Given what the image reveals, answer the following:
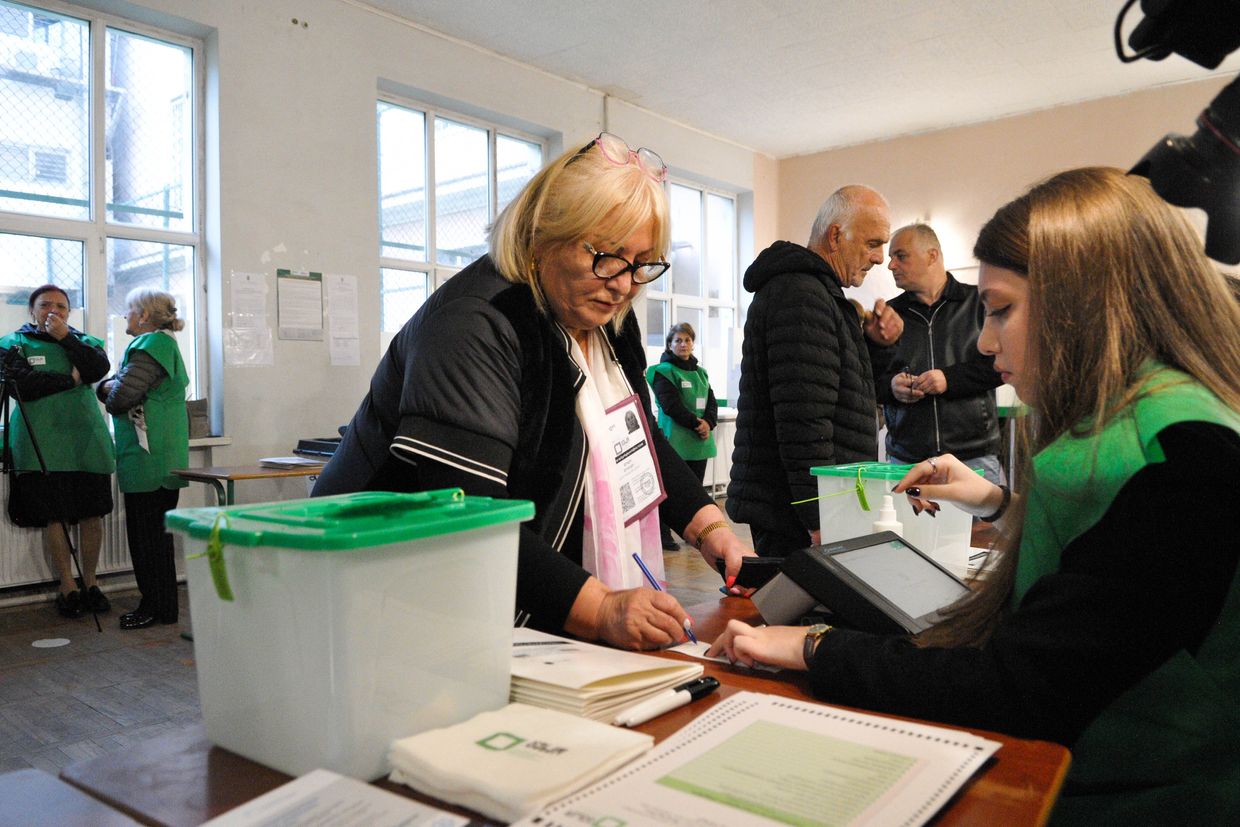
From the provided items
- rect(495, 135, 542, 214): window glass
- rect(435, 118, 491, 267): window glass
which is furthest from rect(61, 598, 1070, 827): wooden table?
rect(495, 135, 542, 214): window glass

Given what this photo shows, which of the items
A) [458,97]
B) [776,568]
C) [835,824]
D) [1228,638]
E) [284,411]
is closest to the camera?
[835,824]

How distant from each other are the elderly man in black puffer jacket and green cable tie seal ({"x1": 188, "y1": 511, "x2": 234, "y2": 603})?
1.50 meters

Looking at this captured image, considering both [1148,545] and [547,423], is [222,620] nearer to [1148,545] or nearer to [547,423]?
[547,423]

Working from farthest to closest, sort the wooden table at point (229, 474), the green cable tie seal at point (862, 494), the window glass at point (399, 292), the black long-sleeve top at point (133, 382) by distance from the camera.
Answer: the window glass at point (399, 292)
the black long-sleeve top at point (133, 382)
the wooden table at point (229, 474)
the green cable tie seal at point (862, 494)

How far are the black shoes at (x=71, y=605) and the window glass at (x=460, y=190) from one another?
298cm

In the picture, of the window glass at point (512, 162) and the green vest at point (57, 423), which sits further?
the window glass at point (512, 162)

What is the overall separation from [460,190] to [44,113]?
2567 mm

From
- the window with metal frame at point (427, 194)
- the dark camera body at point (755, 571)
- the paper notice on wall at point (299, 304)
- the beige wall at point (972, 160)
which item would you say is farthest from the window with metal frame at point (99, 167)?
the beige wall at point (972, 160)

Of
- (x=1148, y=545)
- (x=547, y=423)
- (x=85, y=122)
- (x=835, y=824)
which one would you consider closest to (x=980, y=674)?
(x=1148, y=545)

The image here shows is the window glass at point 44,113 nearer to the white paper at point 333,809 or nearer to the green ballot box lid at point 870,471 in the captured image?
the green ballot box lid at point 870,471

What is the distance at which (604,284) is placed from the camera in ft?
4.65

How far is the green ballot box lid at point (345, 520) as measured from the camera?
0.67m

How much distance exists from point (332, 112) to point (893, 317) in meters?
3.77

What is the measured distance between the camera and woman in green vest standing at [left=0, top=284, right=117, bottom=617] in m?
4.04
